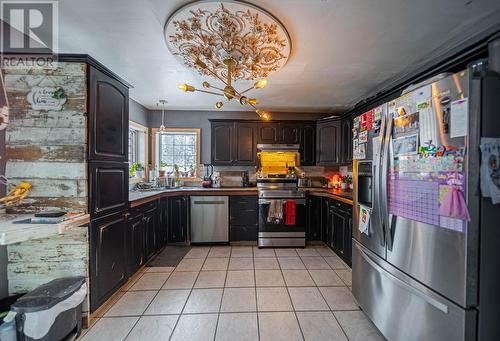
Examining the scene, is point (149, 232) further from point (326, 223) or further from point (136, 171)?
point (326, 223)

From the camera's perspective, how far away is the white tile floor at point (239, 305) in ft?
5.99

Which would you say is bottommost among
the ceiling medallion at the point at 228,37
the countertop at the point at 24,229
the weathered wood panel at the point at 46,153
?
the countertop at the point at 24,229

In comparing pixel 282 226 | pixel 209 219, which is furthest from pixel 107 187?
pixel 282 226

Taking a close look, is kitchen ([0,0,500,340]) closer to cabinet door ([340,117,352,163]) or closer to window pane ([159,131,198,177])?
cabinet door ([340,117,352,163])

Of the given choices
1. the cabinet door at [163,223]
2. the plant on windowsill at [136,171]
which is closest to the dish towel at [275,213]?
the cabinet door at [163,223]

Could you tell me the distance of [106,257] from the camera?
2088 mm

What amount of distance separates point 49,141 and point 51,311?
4.20 feet

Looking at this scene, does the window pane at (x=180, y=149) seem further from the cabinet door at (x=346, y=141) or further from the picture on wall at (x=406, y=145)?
the picture on wall at (x=406, y=145)

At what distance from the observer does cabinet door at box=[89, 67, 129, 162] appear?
1896 mm

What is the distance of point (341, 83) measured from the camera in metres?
3.14

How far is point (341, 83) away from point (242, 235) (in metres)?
2.88

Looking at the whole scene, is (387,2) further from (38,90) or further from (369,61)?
(38,90)

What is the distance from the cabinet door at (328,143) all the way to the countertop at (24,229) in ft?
12.6

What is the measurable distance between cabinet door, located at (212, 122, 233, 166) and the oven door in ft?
3.69
